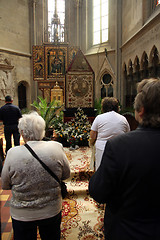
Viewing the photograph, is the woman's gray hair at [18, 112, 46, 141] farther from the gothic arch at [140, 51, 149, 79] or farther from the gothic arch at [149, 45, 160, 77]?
the gothic arch at [140, 51, 149, 79]

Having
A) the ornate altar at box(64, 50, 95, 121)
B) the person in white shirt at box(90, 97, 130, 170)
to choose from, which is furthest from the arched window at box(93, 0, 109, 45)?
the person in white shirt at box(90, 97, 130, 170)

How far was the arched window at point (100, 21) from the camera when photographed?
504 inches

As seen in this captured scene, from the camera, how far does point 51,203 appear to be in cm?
157

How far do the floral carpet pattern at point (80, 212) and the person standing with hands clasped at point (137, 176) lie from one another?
5.46 feet

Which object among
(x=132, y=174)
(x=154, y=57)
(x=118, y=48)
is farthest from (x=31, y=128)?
(x=118, y=48)

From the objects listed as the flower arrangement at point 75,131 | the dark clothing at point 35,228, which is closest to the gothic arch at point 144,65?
the flower arrangement at point 75,131

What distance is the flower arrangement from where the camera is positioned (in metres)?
5.63

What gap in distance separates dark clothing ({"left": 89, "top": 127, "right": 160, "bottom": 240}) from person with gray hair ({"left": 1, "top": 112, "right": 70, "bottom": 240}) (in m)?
0.58

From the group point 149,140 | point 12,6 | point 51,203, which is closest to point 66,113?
point 51,203

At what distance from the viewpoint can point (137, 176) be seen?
979mm

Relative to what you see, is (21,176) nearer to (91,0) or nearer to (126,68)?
(126,68)

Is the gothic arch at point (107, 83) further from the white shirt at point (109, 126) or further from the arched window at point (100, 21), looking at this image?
the white shirt at point (109, 126)

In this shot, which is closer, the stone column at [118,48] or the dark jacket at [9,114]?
the dark jacket at [9,114]

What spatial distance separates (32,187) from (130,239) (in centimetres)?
77
